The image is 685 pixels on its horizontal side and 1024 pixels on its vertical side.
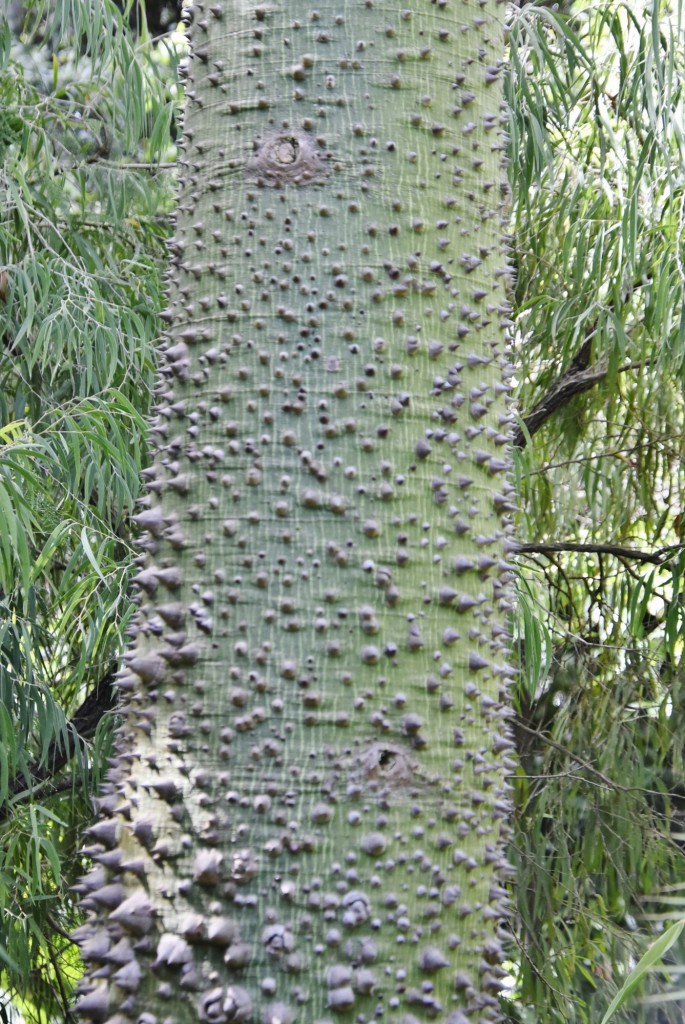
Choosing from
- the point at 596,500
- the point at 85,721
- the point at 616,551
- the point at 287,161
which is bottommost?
the point at 85,721

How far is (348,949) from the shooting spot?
2.09 feet

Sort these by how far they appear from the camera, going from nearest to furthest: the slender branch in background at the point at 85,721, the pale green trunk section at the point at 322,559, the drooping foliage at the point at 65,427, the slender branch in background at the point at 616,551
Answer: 1. the pale green trunk section at the point at 322,559
2. the drooping foliage at the point at 65,427
3. the slender branch in background at the point at 85,721
4. the slender branch in background at the point at 616,551

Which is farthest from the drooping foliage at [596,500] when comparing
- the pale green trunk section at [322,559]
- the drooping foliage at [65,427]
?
the pale green trunk section at [322,559]

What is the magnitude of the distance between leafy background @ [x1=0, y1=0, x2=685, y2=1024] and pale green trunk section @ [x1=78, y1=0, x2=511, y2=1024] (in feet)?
3.43

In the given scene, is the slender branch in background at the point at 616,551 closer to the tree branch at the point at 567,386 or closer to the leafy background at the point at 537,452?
the leafy background at the point at 537,452

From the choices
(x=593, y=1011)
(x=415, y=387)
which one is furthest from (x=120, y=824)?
(x=593, y=1011)

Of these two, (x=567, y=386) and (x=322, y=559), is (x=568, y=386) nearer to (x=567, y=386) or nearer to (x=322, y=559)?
(x=567, y=386)

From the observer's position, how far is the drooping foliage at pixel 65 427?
5.99 ft

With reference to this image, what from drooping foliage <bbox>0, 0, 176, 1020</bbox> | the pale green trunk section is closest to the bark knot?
the pale green trunk section

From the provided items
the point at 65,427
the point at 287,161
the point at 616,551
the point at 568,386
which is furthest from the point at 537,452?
the point at 287,161

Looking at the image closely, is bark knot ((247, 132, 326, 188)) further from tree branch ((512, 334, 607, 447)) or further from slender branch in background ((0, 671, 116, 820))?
tree branch ((512, 334, 607, 447))

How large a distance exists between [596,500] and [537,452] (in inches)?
8.8

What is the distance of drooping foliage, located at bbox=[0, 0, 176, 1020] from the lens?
1826 millimetres

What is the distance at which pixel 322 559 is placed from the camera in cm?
69
